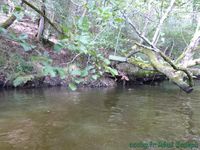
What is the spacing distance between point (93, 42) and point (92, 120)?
19.3 feet

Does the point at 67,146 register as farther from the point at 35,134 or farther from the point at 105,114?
the point at 105,114

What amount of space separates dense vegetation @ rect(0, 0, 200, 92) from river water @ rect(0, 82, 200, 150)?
3.32 feet

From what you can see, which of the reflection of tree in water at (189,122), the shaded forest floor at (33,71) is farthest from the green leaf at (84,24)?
the shaded forest floor at (33,71)

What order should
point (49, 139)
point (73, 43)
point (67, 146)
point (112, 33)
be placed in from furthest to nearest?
point (112, 33) → point (49, 139) → point (67, 146) → point (73, 43)

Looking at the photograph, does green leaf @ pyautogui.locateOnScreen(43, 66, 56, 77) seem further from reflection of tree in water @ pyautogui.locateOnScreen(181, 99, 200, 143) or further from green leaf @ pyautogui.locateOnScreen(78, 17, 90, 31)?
reflection of tree in water @ pyautogui.locateOnScreen(181, 99, 200, 143)

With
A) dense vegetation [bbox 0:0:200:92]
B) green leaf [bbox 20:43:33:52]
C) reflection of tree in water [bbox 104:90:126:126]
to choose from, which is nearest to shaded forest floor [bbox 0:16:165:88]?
dense vegetation [bbox 0:0:200:92]

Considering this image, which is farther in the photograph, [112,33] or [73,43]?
[112,33]

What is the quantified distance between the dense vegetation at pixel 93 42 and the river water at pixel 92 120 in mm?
1011

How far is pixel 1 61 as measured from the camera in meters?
13.0

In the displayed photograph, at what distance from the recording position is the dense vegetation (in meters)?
2.06

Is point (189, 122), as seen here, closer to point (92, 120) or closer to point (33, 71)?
point (92, 120)

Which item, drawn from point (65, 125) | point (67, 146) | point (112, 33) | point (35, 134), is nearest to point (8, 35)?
point (67, 146)

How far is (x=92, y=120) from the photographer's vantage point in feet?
26.1

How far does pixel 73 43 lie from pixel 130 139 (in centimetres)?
475
